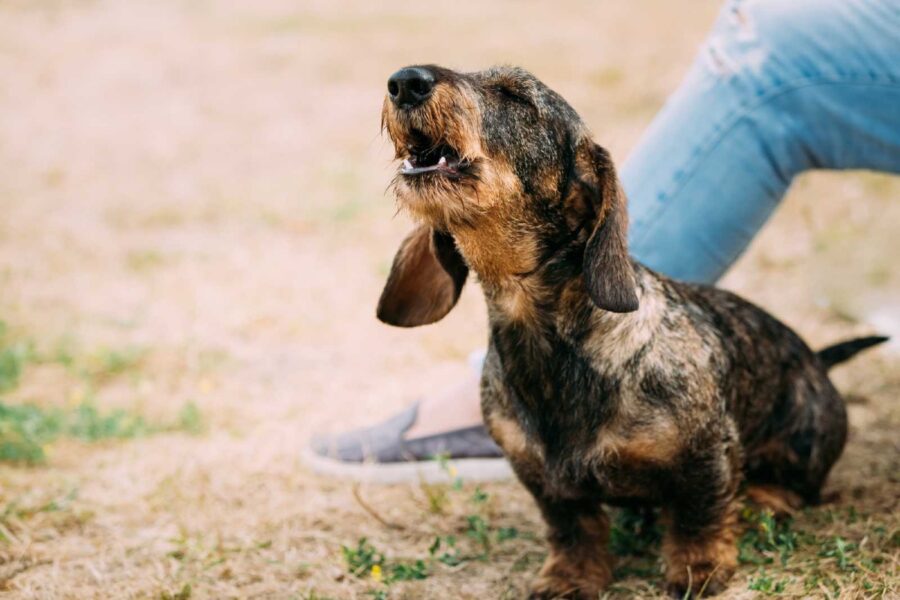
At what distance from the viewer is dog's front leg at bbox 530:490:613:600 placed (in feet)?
10.1

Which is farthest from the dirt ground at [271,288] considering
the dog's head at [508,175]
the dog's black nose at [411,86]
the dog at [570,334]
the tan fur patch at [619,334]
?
the dog's black nose at [411,86]

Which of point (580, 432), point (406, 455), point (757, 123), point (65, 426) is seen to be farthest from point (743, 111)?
point (65, 426)

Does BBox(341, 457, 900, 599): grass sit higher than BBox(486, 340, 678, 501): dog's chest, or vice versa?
BBox(486, 340, 678, 501): dog's chest

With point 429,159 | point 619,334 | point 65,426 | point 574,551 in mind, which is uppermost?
point 429,159

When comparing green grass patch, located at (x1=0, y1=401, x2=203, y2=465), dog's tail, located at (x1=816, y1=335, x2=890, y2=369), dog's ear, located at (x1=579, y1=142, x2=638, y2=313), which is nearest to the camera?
dog's ear, located at (x1=579, y1=142, x2=638, y2=313)

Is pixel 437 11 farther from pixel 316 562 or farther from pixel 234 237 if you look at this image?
pixel 316 562

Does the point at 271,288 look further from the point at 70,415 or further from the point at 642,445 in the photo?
the point at 642,445

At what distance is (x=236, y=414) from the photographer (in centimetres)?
509

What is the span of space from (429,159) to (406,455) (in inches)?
64.3

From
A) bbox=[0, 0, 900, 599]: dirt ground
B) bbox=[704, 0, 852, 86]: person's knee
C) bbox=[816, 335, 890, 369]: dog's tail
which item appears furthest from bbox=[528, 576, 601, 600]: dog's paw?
bbox=[704, 0, 852, 86]: person's knee

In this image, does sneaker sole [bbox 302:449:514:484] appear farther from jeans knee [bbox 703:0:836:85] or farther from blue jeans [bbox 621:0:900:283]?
jeans knee [bbox 703:0:836:85]

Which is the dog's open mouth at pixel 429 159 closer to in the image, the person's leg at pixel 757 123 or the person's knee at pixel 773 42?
the person's leg at pixel 757 123

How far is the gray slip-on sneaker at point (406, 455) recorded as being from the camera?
3988 mm

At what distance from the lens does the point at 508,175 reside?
284 cm
